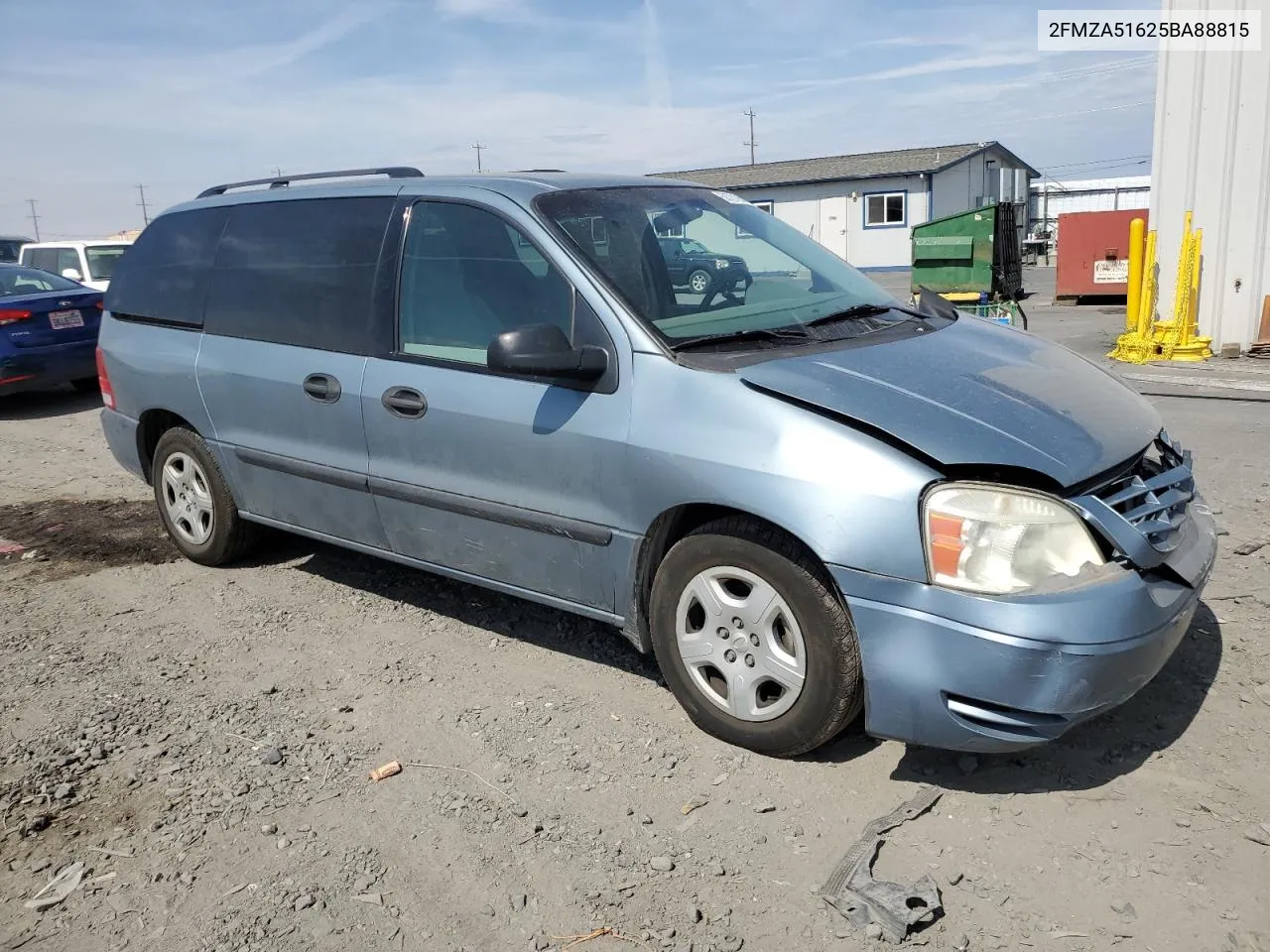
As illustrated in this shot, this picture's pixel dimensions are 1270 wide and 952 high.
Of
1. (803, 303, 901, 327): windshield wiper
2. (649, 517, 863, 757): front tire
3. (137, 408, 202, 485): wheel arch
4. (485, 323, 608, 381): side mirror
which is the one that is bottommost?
(649, 517, 863, 757): front tire

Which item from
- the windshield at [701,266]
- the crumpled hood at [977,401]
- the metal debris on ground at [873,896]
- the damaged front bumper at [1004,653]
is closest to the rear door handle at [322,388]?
the windshield at [701,266]

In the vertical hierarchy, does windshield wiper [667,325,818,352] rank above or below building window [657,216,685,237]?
below

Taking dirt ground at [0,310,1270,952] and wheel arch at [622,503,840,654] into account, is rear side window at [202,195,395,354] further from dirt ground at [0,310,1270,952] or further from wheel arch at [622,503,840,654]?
wheel arch at [622,503,840,654]

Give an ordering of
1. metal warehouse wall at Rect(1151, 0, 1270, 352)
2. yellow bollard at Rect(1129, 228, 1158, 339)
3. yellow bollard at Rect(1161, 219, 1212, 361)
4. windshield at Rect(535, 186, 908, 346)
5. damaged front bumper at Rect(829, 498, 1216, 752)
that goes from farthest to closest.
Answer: yellow bollard at Rect(1129, 228, 1158, 339) < yellow bollard at Rect(1161, 219, 1212, 361) < metal warehouse wall at Rect(1151, 0, 1270, 352) < windshield at Rect(535, 186, 908, 346) < damaged front bumper at Rect(829, 498, 1216, 752)

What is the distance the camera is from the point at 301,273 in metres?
4.51

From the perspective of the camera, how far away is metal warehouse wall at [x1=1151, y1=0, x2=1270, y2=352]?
10781 millimetres

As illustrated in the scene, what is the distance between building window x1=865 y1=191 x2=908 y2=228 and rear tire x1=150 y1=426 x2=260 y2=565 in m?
35.7

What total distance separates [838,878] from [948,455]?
1.16m

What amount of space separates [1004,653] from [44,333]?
10.1 m

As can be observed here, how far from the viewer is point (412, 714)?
371 centimetres

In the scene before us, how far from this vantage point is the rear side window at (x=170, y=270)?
5.06m

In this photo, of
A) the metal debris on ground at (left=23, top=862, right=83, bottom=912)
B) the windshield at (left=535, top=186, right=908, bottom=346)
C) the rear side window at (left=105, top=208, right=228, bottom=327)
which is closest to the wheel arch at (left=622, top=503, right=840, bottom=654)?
the windshield at (left=535, top=186, right=908, bottom=346)

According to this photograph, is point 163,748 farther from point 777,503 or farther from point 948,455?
point 948,455

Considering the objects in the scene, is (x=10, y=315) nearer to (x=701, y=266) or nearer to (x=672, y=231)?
(x=672, y=231)
